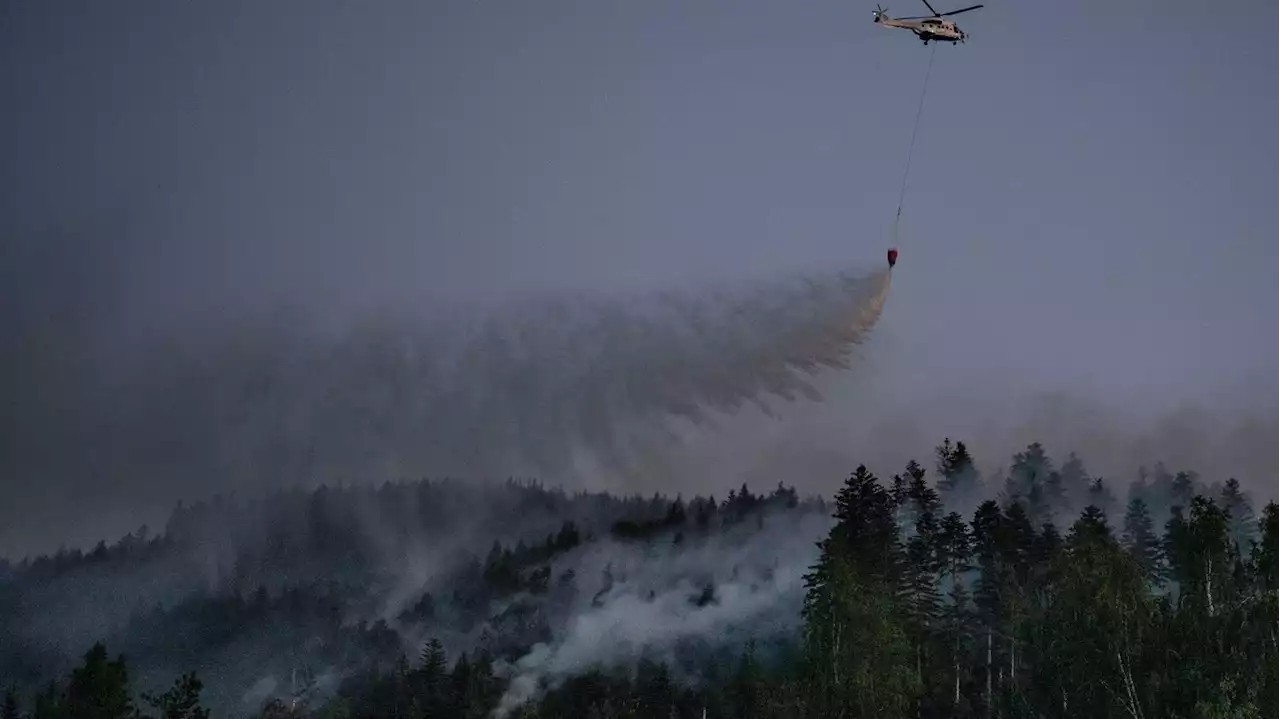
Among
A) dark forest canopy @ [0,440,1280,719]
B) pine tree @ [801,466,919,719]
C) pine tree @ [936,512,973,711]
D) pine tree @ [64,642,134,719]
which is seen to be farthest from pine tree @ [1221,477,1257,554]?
pine tree @ [64,642,134,719]

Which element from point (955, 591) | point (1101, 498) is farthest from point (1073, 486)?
point (955, 591)

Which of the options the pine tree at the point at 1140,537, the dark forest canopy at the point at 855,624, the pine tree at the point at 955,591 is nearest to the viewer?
the dark forest canopy at the point at 855,624

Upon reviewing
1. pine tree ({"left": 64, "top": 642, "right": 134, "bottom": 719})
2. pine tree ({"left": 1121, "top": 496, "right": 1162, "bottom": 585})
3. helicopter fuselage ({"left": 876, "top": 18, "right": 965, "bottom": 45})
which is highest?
helicopter fuselage ({"left": 876, "top": 18, "right": 965, "bottom": 45})

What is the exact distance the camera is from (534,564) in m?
199

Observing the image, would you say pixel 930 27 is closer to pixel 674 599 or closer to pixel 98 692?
pixel 98 692

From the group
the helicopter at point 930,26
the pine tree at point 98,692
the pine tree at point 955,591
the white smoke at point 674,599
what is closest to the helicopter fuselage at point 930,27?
the helicopter at point 930,26

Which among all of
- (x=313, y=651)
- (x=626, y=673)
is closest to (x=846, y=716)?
(x=626, y=673)

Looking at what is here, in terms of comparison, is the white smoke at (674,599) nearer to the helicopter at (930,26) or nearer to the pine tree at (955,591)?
the pine tree at (955,591)

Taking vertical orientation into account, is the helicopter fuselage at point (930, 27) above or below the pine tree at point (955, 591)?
above

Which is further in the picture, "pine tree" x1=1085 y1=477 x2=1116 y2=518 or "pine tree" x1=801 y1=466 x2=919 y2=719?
"pine tree" x1=1085 y1=477 x2=1116 y2=518

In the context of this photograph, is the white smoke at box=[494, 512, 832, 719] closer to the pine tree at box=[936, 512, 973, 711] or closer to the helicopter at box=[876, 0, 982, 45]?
the pine tree at box=[936, 512, 973, 711]

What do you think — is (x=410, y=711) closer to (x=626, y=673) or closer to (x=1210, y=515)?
(x=626, y=673)

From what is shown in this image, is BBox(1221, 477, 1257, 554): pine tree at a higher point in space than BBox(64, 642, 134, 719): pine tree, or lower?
higher

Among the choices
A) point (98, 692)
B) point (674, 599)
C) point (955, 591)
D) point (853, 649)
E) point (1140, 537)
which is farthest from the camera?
point (674, 599)
